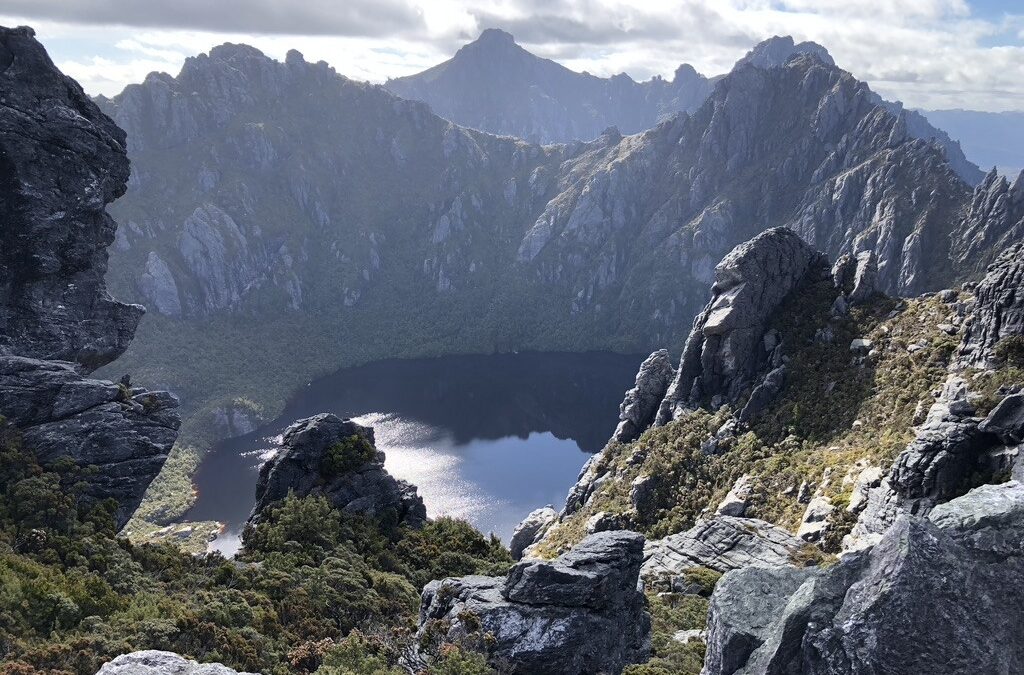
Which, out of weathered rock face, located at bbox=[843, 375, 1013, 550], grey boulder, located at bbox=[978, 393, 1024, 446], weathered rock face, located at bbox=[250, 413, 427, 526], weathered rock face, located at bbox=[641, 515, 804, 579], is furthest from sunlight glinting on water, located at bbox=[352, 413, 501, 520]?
grey boulder, located at bbox=[978, 393, 1024, 446]

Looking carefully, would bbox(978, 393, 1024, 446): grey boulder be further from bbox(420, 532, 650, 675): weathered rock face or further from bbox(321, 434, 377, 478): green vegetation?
bbox(321, 434, 377, 478): green vegetation

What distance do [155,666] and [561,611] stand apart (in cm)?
1243

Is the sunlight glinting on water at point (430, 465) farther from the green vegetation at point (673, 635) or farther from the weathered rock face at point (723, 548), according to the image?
the green vegetation at point (673, 635)

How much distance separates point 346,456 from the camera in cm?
3888

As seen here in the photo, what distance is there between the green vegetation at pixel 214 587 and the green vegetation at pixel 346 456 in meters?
2.85

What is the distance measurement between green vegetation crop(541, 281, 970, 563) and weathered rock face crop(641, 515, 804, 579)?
7.38 ft

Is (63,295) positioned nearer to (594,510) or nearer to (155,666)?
(155,666)

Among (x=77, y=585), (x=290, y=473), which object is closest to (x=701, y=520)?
(x=290, y=473)

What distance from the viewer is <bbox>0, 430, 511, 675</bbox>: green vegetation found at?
837 inches

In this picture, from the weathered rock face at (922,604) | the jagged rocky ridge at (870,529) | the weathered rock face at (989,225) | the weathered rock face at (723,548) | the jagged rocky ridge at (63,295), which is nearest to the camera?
the weathered rock face at (922,604)

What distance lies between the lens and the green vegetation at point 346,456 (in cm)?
3872

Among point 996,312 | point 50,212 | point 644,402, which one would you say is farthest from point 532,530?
point 50,212

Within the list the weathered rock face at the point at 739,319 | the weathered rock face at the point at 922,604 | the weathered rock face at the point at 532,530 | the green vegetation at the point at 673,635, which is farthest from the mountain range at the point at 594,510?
the weathered rock face at the point at 532,530

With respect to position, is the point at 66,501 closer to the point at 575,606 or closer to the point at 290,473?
the point at 290,473
